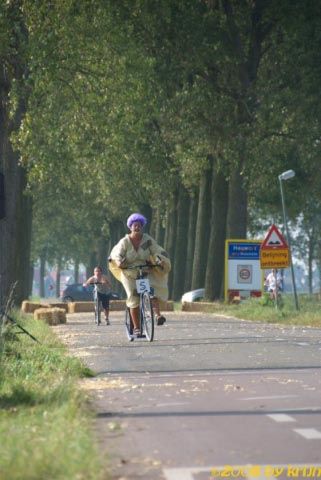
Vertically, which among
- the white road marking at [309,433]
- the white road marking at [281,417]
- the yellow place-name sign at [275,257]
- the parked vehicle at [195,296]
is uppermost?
the yellow place-name sign at [275,257]

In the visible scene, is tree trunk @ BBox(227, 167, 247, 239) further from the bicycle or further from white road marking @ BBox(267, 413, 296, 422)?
white road marking @ BBox(267, 413, 296, 422)

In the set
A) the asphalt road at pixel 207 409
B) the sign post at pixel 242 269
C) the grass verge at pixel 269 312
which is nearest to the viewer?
the asphalt road at pixel 207 409

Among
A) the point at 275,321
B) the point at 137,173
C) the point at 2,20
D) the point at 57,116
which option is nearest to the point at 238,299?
the point at 137,173

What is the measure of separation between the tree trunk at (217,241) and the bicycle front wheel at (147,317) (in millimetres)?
23141

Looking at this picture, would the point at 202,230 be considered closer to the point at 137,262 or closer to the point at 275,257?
the point at 275,257

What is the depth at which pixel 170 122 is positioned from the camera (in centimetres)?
4153

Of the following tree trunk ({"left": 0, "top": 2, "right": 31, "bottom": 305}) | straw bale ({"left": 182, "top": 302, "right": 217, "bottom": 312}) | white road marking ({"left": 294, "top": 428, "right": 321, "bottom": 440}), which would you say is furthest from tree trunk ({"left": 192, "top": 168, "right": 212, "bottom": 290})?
white road marking ({"left": 294, "top": 428, "right": 321, "bottom": 440})

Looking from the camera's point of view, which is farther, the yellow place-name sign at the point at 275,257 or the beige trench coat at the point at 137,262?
the yellow place-name sign at the point at 275,257

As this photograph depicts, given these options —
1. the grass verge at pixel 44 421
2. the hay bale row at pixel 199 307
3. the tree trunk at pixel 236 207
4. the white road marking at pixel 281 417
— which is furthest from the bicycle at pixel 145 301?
the tree trunk at pixel 236 207

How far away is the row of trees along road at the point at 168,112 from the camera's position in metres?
25.1

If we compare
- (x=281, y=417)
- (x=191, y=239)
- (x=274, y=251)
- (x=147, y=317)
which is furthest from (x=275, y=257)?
(x=281, y=417)

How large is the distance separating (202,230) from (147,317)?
88.6 ft

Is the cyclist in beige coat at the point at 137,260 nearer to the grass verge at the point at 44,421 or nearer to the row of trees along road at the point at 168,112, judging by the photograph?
Answer: the grass verge at the point at 44,421

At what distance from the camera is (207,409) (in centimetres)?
1020
